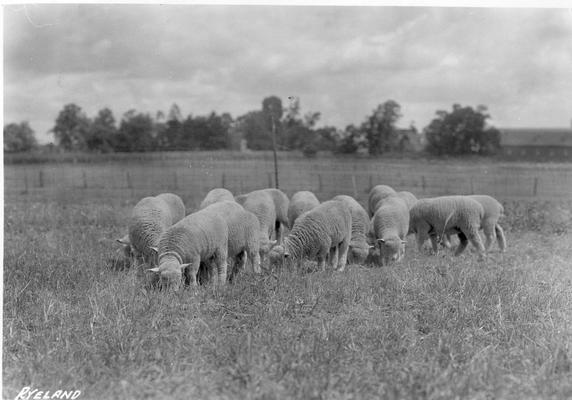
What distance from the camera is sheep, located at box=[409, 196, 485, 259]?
38.4 feet

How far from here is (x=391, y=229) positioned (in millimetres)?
10961

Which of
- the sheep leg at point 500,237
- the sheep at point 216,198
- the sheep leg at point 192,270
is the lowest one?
the sheep leg at point 500,237

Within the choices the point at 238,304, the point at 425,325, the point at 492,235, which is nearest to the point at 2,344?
the point at 238,304

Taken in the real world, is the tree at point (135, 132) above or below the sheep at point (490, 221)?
above

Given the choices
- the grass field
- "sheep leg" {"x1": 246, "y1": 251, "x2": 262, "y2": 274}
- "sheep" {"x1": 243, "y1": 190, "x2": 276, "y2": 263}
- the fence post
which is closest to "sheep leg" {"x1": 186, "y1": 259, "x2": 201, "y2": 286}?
the grass field


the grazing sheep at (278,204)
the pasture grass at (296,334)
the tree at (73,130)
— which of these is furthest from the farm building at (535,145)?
the tree at (73,130)

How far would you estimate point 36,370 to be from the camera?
5.43m

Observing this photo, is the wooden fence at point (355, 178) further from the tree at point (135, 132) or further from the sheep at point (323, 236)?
the sheep at point (323, 236)

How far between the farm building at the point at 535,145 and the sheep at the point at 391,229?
21.1 ft

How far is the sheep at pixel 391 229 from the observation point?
34.1 feet

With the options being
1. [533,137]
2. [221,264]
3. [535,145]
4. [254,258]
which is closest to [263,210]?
[254,258]

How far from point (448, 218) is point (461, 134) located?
434 inches

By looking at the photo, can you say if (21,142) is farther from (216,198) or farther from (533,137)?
(533,137)

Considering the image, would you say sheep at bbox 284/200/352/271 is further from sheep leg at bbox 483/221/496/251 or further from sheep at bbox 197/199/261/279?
sheep leg at bbox 483/221/496/251
